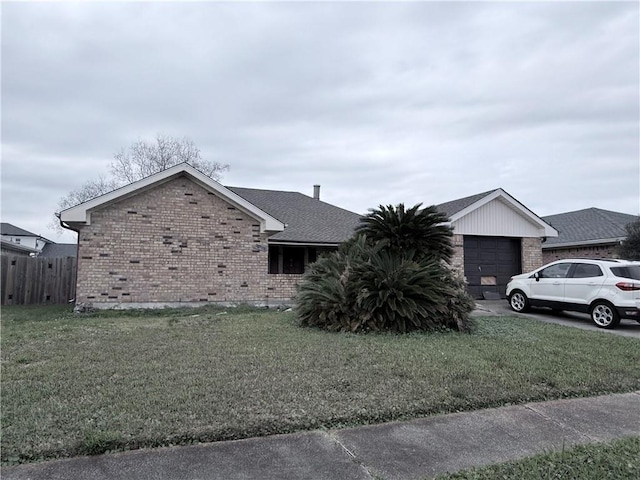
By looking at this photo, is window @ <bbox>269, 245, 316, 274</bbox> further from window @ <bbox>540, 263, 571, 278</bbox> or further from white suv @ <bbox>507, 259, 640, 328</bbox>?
window @ <bbox>540, 263, 571, 278</bbox>

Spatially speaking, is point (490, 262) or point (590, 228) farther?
point (590, 228)

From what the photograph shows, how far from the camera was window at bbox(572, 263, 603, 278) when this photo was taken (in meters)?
9.99

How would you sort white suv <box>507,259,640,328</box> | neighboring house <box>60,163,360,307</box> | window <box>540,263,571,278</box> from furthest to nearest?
neighboring house <box>60,163,360,307</box> → window <box>540,263,571,278</box> → white suv <box>507,259,640,328</box>

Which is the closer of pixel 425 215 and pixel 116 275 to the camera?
pixel 425 215

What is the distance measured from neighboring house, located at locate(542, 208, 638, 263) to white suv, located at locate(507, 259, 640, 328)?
8098mm

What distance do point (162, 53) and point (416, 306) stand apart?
8.23 m

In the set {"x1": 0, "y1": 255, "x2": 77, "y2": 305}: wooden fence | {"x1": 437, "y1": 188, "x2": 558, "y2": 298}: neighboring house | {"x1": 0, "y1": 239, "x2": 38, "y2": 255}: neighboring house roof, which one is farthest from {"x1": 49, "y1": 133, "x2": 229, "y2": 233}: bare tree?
{"x1": 437, "y1": 188, "x2": 558, "y2": 298}: neighboring house

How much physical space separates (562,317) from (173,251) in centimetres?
1125

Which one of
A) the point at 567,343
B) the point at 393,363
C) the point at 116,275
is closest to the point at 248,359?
the point at 393,363

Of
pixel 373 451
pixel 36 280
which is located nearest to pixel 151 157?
pixel 36 280

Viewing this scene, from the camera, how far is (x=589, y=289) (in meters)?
10.0

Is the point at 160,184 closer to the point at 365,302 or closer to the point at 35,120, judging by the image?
the point at 35,120

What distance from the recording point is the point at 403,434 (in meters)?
3.40

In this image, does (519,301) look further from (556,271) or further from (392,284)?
(392,284)
